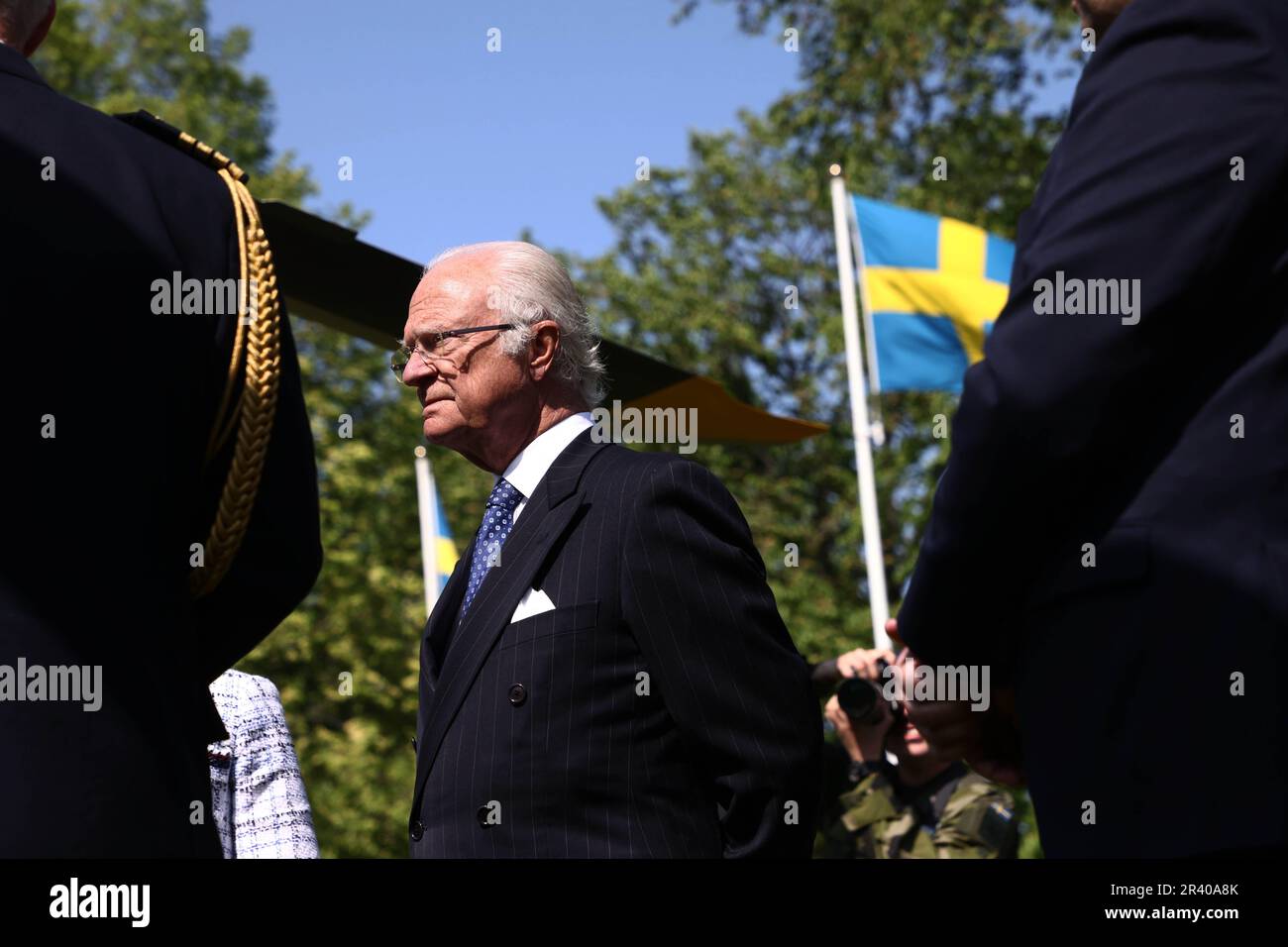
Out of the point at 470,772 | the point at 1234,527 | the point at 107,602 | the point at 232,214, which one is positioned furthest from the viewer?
the point at 470,772

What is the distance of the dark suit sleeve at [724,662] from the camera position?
3.18 meters

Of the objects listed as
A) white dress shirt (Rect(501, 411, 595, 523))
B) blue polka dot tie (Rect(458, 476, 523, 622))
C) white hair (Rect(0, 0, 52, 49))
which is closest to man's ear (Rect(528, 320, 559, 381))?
white dress shirt (Rect(501, 411, 595, 523))

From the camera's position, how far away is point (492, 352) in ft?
12.6

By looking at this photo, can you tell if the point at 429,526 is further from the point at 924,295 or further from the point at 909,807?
the point at 909,807

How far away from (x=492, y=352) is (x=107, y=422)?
5.70ft

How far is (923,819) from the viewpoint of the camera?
6.50m

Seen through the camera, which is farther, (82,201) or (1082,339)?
(82,201)

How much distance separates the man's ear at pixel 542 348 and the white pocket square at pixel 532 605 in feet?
2.14

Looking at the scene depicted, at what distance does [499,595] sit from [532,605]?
0.10 meters

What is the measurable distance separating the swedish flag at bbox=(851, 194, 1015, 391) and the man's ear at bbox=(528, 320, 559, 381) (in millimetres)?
8080

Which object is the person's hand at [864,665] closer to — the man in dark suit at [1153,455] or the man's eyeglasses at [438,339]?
the man's eyeglasses at [438,339]

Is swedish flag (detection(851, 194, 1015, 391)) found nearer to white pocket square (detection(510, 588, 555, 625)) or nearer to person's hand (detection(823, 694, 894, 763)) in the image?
person's hand (detection(823, 694, 894, 763))

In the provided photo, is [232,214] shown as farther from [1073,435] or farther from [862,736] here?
[862,736]
